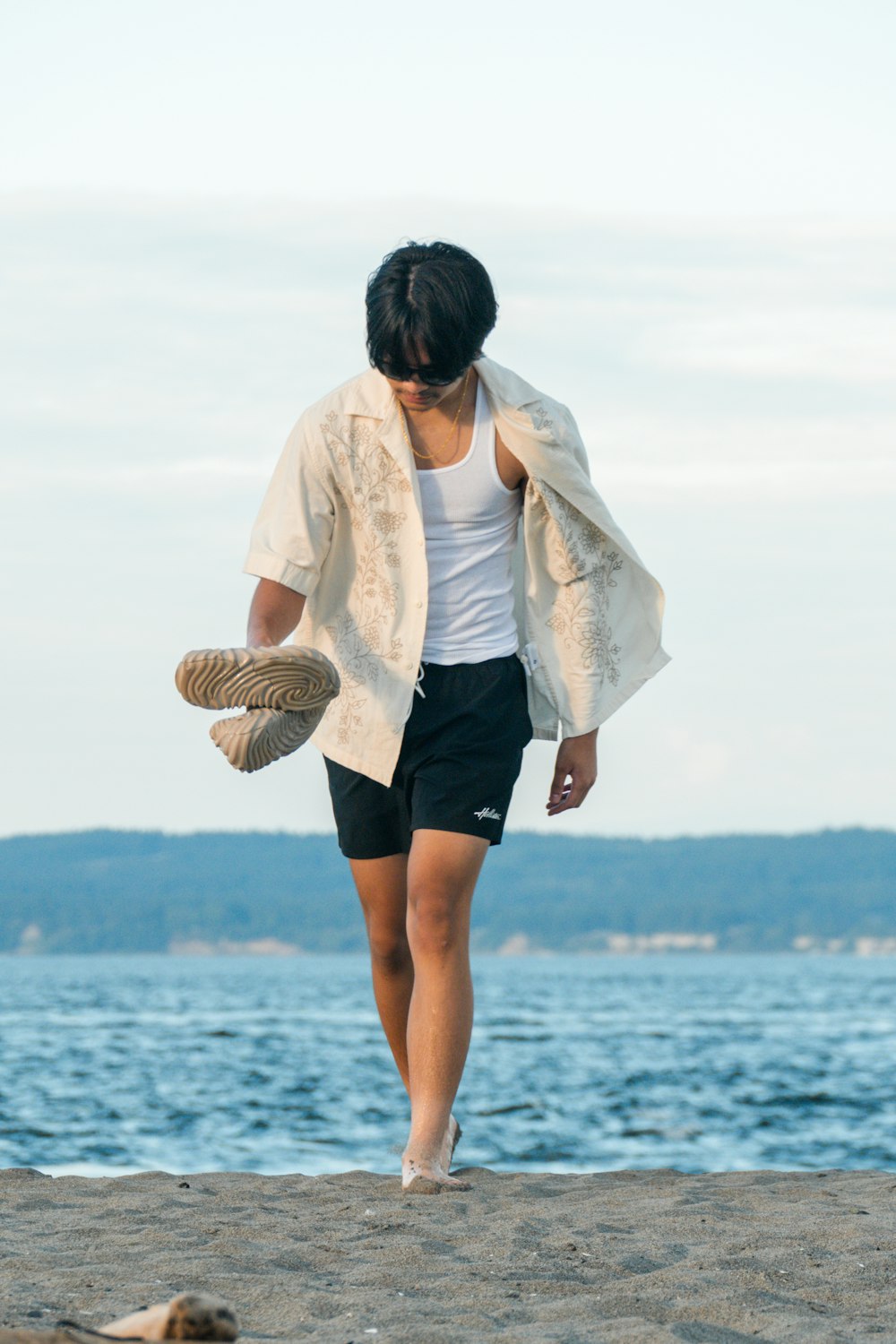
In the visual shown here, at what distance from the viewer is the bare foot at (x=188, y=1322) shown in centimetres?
158

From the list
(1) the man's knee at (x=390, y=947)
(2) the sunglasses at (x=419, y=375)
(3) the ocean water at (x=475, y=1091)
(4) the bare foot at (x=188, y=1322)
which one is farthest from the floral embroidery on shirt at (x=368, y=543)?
(4) the bare foot at (x=188, y=1322)

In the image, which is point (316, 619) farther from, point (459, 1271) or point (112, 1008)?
point (112, 1008)

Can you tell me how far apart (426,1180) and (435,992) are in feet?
1.37

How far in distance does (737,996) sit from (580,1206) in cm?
5028

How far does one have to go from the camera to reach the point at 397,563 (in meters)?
3.75

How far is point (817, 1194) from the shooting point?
3760 millimetres

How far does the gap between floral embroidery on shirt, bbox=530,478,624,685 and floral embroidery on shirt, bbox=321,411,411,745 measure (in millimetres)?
363

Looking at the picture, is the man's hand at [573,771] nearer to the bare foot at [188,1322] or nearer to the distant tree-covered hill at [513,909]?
the bare foot at [188,1322]

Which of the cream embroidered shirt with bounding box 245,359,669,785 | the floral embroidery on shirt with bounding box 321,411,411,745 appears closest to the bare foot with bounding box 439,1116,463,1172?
the cream embroidered shirt with bounding box 245,359,669,785

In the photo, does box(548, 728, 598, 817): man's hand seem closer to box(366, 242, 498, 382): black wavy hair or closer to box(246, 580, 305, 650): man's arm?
box(246, 580, 305, 650): man's arm

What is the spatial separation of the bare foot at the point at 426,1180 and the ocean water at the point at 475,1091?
1631mm

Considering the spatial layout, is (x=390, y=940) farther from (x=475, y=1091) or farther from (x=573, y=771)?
(x=475, y=1091)

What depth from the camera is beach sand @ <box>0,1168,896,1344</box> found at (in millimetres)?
2344

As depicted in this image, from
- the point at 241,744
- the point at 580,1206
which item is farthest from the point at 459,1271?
the point at 241,744
